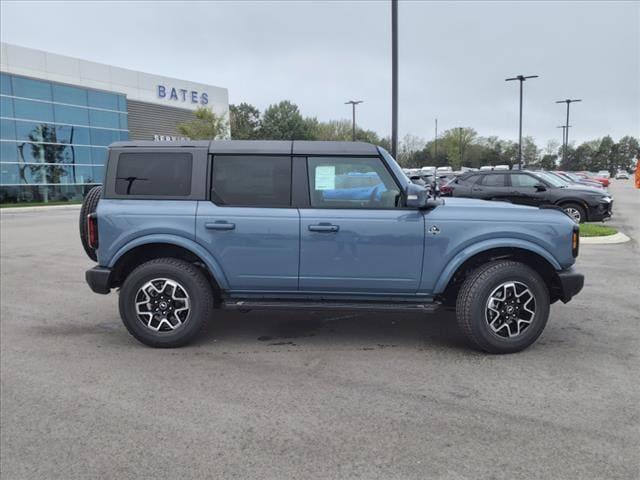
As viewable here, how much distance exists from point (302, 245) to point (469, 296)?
1.57 m

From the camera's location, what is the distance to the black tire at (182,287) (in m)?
4.84

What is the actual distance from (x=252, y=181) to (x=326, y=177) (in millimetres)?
706

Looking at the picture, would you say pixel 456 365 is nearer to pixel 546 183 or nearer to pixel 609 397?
pixel 609 397

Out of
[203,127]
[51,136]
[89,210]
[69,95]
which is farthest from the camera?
[203,127]

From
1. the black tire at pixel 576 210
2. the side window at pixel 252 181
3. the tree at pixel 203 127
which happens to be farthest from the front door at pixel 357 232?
the tree at pixel 203 127

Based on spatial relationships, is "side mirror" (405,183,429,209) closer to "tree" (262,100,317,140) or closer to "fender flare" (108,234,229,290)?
"fender flare" (108,234,229,290)

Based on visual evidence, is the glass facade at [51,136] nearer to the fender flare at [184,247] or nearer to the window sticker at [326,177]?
the fender flare at [184,247]

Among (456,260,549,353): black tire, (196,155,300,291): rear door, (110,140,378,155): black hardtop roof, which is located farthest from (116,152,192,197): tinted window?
(456,260,549,353): black tire

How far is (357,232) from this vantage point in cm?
471

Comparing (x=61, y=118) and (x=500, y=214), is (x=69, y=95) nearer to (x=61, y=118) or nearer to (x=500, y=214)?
(x=61, y=118)

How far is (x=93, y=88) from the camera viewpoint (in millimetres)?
35062

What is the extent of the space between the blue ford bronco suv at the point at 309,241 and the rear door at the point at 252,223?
0.01m

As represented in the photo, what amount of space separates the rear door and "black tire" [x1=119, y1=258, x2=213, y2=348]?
0.93 ft

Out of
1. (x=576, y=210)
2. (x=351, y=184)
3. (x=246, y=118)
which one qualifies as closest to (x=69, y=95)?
(x=576, y=210)
